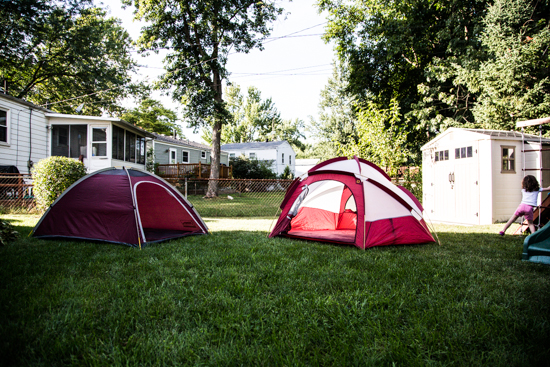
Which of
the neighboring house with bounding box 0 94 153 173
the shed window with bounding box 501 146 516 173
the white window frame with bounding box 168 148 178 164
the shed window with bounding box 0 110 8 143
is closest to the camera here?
the shed window with bounding box 501 146 516 173

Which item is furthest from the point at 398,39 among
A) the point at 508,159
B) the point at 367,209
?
the point at 367,209

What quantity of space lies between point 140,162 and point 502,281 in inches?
732

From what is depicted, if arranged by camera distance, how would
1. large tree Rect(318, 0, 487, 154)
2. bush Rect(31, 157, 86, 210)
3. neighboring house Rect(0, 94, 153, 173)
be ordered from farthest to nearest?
large tree Rect(318, 0, 487, 154) < neighboring house Rect(0, 94, 153, 173) < bush Rect(31, 157, 86, 210)

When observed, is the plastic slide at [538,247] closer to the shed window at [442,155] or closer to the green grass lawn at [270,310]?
the green grass lawn at [270,310]

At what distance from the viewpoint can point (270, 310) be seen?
7.93ft

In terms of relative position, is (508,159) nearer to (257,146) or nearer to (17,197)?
→ (17,197)

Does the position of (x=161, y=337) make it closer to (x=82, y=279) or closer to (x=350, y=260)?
(x=82, y=279)

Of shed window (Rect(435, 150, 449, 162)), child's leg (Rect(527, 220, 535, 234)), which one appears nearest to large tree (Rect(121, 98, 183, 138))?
shed window (Rect(435, 150, 449, 162))

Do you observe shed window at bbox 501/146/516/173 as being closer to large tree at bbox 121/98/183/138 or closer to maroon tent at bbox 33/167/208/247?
maroon tent at bbox 33/167/208/247

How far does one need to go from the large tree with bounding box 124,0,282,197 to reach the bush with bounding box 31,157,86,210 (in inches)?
279

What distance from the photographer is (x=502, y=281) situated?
Result: 3100 millimetres

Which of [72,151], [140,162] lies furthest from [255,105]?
[72,151]

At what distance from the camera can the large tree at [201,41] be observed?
1442cm

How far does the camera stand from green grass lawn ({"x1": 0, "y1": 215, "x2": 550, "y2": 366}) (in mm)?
1826
